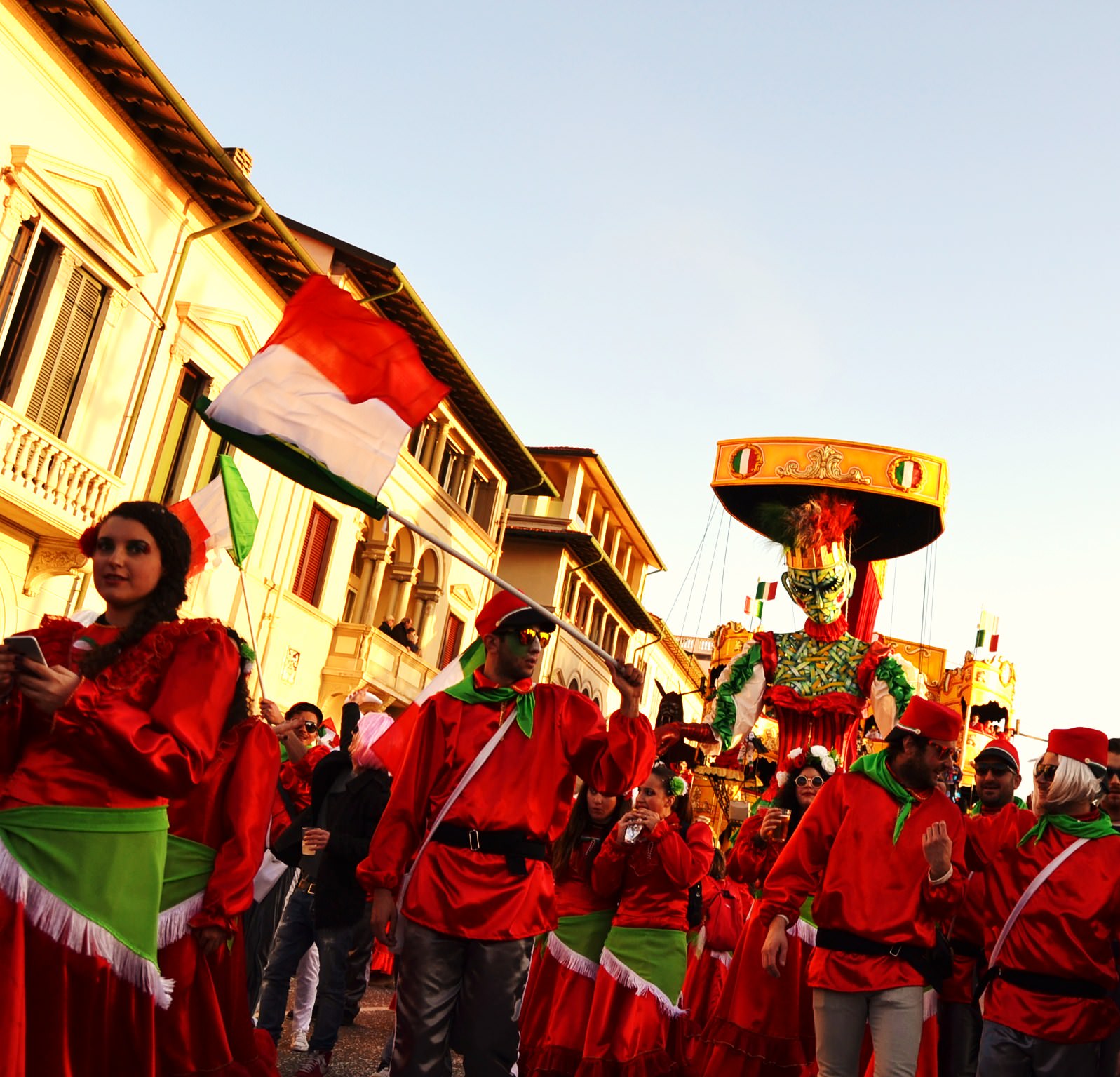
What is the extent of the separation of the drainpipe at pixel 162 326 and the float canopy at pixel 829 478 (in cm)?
928

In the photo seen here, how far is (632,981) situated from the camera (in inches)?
290

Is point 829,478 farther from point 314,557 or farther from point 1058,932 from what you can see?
point 314,557

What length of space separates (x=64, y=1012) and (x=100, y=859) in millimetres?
387

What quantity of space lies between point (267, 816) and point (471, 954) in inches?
39.0

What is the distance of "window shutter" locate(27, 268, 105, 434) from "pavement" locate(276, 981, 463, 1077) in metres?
8.77

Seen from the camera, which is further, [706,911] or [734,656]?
[734,656]

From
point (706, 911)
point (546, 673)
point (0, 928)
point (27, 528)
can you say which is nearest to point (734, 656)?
point (706, 911)

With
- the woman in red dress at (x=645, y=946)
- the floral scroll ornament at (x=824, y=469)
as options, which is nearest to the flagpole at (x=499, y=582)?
the woman in red dress at (x=645, y=946)

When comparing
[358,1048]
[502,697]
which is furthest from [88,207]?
[502,697]

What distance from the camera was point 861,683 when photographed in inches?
391

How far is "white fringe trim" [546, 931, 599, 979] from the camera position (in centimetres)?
756

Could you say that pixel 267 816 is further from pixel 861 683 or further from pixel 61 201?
pixel 61 201

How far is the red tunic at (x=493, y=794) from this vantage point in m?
4.93

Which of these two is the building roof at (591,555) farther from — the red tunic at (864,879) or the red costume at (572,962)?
the red tunic at (864,879)
